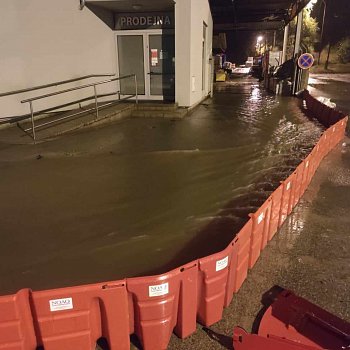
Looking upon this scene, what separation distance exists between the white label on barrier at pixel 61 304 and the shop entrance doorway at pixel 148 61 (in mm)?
11577

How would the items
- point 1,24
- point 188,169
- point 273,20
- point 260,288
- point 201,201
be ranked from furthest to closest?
point 273,20 < point 1,24 < point 188,169 < point 201,201 < point 260,288

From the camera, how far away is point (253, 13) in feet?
89.0

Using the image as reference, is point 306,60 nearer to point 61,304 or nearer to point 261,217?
point 261,217

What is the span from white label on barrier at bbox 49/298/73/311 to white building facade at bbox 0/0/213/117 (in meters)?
8.22

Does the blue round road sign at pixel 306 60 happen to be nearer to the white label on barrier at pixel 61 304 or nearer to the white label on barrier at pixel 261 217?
the white label on barrier at pixel 261 217

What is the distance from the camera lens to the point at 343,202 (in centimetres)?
586

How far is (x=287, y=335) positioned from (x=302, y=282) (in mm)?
942

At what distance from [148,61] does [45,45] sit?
13.4 feet

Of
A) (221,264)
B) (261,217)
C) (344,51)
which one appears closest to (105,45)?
(261,217)

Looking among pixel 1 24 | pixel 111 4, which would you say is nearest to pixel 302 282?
pixel 1 24

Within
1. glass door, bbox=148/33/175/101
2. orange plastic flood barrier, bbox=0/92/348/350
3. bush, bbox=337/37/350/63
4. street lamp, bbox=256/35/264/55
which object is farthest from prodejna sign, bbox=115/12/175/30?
bush, bbox=337/37/350/63

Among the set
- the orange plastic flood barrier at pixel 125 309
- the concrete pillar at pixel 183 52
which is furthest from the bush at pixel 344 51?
the orange plastic flood barrier at pixel 125 309

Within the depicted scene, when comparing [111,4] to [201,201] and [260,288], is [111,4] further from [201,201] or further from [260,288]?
[260,288]

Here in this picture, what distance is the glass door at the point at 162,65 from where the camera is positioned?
1291 cm
